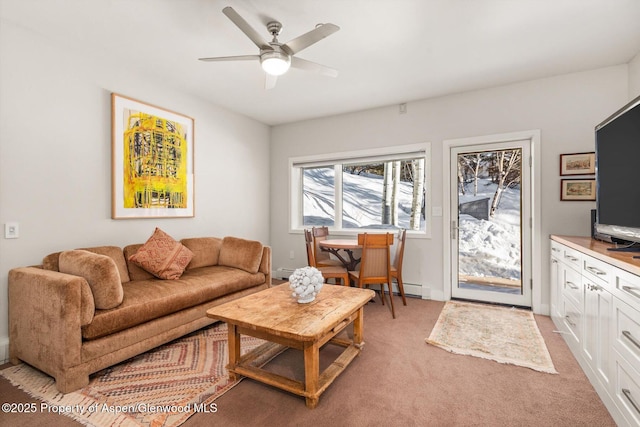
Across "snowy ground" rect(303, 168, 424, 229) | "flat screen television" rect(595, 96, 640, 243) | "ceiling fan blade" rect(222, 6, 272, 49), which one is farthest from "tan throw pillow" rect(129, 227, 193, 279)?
"flat screen television" rect(595, 96, 640, 243)

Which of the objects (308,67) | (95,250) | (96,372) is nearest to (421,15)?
(308,67)

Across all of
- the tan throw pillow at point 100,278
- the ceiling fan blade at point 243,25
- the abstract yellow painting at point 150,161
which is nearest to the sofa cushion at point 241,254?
the abstract yellow painting at point 150,161

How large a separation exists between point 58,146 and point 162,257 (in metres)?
1.29

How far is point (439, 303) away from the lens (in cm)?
377

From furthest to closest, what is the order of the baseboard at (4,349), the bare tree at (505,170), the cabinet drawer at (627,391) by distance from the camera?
the bare tree at (505,170), the baseboard at (4,349), the cabinet drawer at (627,391)

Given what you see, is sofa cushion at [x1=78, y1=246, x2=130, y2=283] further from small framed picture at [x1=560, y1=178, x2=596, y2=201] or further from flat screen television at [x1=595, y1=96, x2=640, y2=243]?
small framed picture at [x1=560, y1=178, x2=596, y2=201]

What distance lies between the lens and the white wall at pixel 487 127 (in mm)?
3178

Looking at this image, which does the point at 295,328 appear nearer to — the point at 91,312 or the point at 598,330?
the point at 91,312

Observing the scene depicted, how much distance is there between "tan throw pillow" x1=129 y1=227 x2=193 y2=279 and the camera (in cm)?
289

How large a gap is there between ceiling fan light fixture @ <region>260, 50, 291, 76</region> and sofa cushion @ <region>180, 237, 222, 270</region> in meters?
2.16

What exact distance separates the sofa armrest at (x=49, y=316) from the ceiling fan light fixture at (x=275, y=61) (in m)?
1.93

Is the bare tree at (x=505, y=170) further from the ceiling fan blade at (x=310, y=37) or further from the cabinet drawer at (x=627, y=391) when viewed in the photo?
the ceiling fan blade at (x=310, y=37)

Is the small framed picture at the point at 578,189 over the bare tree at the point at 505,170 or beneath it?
beneath

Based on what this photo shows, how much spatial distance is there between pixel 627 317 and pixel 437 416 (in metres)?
1.05
